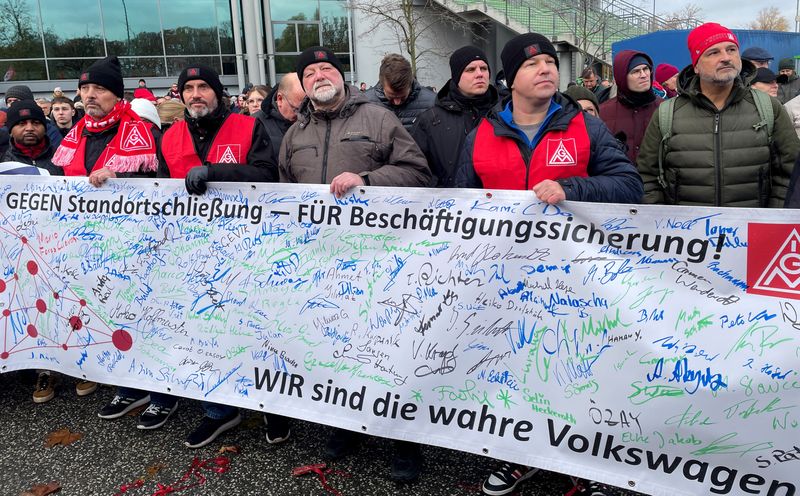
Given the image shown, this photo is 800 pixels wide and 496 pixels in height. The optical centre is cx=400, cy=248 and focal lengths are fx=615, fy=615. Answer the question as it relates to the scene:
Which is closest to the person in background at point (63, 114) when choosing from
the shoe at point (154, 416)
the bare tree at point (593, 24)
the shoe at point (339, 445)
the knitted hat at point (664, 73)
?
the shoe at point (154, 416)

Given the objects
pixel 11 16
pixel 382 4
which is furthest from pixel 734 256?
pixel 11 16

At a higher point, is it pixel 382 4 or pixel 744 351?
pixel 382 4

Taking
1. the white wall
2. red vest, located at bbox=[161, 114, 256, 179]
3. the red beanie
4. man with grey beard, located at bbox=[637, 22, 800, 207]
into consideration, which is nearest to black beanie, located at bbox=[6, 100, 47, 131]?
red vest, located at bbox=[161, 114, 256, 179]

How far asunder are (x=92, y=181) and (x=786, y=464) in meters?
3.71

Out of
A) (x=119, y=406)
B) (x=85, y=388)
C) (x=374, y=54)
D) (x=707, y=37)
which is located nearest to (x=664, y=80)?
(x=707, y=37)

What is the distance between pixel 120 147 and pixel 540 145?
263 centimetres

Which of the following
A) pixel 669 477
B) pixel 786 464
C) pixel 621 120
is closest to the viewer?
pixel 786 464

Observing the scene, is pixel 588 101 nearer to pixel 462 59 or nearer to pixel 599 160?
pixel 462 59

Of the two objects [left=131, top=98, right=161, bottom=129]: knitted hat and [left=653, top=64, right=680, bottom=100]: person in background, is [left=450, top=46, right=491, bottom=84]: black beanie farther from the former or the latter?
[left=653, top=64, right=680, bottom=100]: person in background

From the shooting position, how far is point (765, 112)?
3.24 meters

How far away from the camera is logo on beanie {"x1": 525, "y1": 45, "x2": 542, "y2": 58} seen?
2.89m

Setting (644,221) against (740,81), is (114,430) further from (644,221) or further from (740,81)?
(740,81)

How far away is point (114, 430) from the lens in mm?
3639
